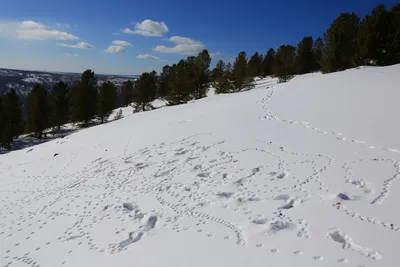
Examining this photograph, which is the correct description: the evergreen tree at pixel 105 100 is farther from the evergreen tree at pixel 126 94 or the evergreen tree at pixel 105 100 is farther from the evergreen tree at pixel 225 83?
the evergreen tree at pixel 126 94

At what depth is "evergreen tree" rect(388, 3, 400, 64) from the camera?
31969 mm

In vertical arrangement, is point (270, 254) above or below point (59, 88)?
below

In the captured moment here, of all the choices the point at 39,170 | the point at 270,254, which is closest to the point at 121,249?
the point at 270,254

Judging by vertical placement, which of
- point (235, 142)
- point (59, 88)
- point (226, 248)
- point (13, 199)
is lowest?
point (13, 199)

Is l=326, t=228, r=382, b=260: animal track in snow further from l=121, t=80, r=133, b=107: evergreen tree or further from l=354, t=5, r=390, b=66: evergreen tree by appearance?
l=121, t=80, r=133, b=107: evergreen tree

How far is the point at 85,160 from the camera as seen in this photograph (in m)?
17.4

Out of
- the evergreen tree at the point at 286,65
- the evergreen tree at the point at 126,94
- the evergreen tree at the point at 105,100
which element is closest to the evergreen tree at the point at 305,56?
the evergreen tree at the point at 286,65

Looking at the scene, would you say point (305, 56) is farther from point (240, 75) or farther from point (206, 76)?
point (206, 76)

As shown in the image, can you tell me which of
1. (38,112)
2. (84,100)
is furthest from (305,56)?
(38,112)

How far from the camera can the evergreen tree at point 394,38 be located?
3197 centimetres

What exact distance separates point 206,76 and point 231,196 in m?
35.2

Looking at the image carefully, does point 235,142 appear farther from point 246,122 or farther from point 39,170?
point 39,170

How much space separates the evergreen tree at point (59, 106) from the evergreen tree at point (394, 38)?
51936mm

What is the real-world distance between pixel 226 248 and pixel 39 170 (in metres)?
17.5
